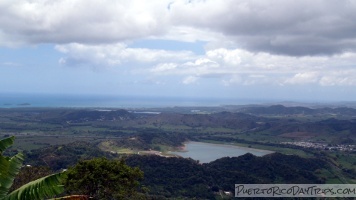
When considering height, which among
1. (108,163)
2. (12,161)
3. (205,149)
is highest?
(12,161)

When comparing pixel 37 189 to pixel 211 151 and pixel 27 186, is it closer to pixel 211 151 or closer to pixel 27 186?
pixel 27 186

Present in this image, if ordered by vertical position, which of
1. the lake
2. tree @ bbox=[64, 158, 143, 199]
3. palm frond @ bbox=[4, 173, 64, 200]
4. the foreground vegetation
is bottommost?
the lake

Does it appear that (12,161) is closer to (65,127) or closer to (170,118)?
(65,127)

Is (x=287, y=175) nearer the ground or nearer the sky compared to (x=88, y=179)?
nearer the ground

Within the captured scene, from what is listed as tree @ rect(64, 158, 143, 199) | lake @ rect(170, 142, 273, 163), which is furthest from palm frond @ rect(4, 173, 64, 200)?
lake @ rect(170, 142, 273, 163)

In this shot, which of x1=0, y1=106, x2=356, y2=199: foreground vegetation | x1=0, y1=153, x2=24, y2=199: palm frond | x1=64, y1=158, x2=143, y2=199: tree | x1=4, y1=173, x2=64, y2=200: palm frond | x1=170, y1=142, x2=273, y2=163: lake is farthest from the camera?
x1=170, y1=142, x2=273, y2=163: lake

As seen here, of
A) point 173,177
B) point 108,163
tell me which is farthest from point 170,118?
point 108,163

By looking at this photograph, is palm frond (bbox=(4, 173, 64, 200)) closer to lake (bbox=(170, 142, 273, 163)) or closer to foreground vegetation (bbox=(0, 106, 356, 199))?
foreground vegetation (bbox=(0, 106, 356, 199))
